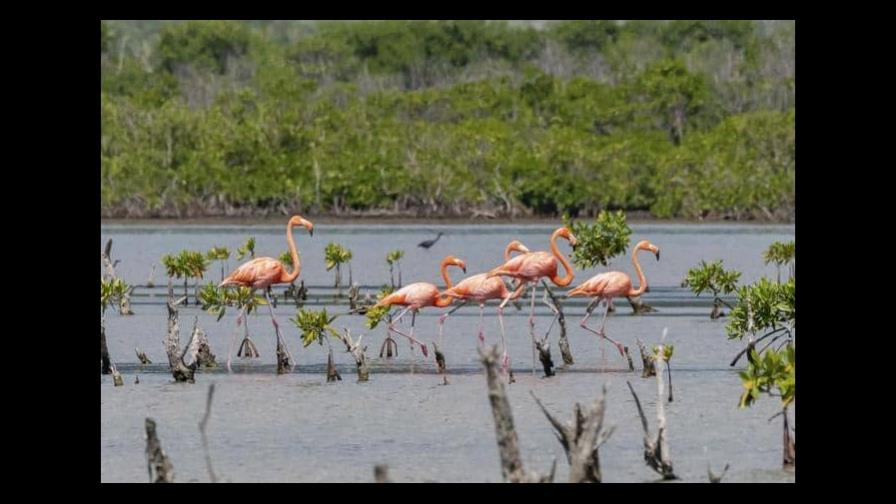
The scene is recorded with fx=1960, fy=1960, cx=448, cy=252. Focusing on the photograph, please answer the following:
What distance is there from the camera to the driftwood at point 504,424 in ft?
32.7

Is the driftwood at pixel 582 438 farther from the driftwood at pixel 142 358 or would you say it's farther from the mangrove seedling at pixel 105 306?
the driftwood at pixel 142 358

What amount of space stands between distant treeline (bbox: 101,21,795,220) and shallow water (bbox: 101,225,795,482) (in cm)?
3365

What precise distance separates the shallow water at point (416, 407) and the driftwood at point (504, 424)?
214 cm

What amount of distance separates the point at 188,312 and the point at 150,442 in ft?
48.9

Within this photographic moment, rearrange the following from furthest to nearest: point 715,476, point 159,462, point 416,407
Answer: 1. point 416,407
2. point 715,476
3. point 159,462

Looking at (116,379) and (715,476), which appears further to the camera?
(116,379)

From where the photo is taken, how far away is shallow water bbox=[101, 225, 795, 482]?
13.4m

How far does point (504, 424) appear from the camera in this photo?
10227mm

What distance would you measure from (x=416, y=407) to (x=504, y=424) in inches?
234

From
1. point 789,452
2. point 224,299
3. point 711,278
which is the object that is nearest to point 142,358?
point 224,299

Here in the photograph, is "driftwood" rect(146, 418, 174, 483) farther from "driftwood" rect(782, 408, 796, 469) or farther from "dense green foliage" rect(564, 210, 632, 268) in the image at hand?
"dense green foliage" rect(564, 210, 632, 268)

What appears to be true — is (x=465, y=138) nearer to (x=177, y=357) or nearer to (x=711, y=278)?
(x=711, y=278)
